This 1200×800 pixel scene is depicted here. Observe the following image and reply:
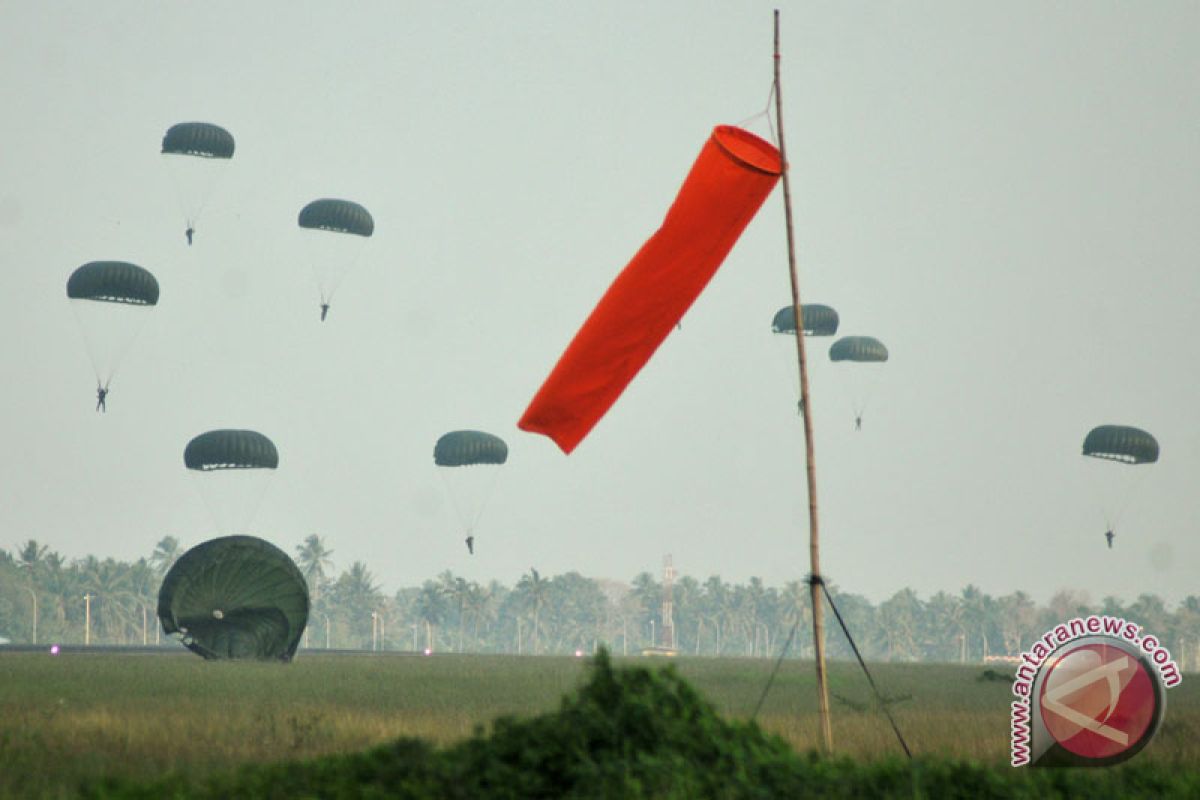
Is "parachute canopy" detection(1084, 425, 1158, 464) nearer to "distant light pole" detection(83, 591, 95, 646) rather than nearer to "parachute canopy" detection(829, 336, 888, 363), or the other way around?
"parachute canopy" detection(829, 336, 888, 363)

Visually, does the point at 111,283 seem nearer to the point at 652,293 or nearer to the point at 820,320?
the point at 820,320

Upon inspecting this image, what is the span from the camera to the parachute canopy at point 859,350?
6256 centimetres

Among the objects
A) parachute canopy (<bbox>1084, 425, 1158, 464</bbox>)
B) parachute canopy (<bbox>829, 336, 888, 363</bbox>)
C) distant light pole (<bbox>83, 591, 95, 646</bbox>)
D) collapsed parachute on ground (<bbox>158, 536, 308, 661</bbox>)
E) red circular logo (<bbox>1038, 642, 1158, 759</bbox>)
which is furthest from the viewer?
distant light pole (<bbox>83, 591, 95, 646</bbox>)

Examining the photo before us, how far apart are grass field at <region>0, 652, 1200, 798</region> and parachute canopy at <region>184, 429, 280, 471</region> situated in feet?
22.4

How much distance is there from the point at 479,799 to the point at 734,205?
7563mm

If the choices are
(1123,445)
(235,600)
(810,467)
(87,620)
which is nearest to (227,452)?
(235,600)

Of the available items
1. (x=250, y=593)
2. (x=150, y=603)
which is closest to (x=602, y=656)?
(x=250, y=593)

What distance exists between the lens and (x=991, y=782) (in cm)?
1382

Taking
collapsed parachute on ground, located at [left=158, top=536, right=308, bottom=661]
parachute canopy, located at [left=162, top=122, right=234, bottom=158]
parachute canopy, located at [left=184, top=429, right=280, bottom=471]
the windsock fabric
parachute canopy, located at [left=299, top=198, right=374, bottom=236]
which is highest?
parachute canopy, located at [left=162, top=122, right=234, bottom=158]

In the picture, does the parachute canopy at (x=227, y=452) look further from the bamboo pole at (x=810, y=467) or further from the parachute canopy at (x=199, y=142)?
the bamboo pole at (x=810, y=467)

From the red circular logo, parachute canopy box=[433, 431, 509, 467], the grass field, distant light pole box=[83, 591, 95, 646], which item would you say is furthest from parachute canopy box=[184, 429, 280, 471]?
distant light pole box=[83, 591, 95, 646]

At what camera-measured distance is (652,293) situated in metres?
16.3

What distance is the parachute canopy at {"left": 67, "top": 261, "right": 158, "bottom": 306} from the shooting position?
47.7 m

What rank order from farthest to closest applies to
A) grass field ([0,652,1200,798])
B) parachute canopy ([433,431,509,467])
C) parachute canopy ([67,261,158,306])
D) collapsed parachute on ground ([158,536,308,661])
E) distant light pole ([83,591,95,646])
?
distant light pole ([83,591,95,646]), parachute canopy ([433,431,509,467]), parachute canopy ([67,261,158,306]), collapsed parachute on ground ([158,536,308,661]), grass field ([0,652,1200,798])
